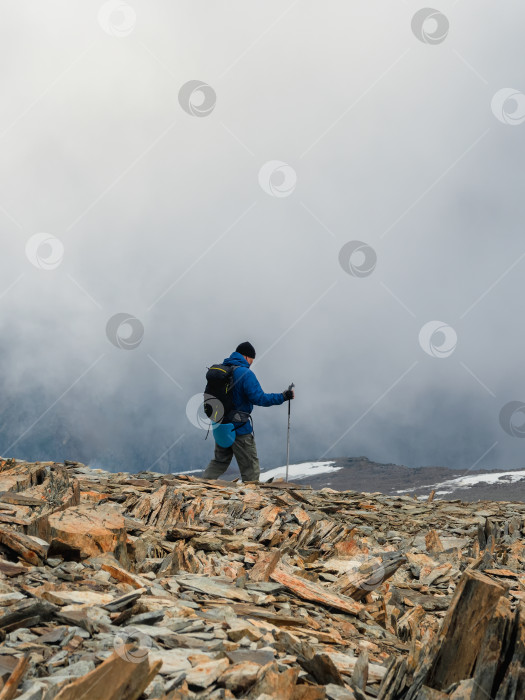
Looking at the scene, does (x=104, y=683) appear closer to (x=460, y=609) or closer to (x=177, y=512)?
(x=460, y=609)

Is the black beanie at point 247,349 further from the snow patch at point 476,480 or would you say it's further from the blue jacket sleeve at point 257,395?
the snow patch at point 476,480

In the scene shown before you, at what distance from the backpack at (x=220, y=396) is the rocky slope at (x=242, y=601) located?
8.79ft

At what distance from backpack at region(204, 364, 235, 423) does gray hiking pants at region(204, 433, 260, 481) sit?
776 millimetres

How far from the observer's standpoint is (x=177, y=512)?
11.2m

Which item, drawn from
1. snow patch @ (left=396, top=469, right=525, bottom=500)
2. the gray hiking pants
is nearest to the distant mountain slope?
snow patch @ (left=396, top=469, right=525, bottom=500)

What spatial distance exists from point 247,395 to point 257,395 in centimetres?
29

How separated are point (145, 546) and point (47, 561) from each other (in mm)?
1744

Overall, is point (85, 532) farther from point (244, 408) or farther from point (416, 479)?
point (416, 479)

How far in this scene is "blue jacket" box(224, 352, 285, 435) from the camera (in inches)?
616

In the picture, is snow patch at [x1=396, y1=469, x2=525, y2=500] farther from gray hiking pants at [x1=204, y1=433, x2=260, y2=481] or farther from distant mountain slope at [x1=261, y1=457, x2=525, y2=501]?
gray hiking pants at [x1=204, y1=433, x2=260, y2=481]

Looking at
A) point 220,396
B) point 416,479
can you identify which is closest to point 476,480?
point 416,479

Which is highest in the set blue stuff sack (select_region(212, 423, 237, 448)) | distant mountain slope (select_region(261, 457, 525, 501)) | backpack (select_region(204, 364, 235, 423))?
backpack (select_region(204, 364, 235, 423))

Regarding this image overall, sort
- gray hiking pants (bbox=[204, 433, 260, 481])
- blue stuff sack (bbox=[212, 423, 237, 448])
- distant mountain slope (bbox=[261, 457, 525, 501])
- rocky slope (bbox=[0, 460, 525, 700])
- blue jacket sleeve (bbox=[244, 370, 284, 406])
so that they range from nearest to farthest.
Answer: rocky slope (bbox=[0, 460, 525, 700]), blue jacket sleeve (bbox=[244, 370, 284, 406]), blue stuff sack (bbox=[212, 423, 237, 448]), gray hiking pants (bbox=[204, 433, 260, 481]), distant mountain slope (bbox=[261, 457, 525, 501])

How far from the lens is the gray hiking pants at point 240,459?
15969 mm
